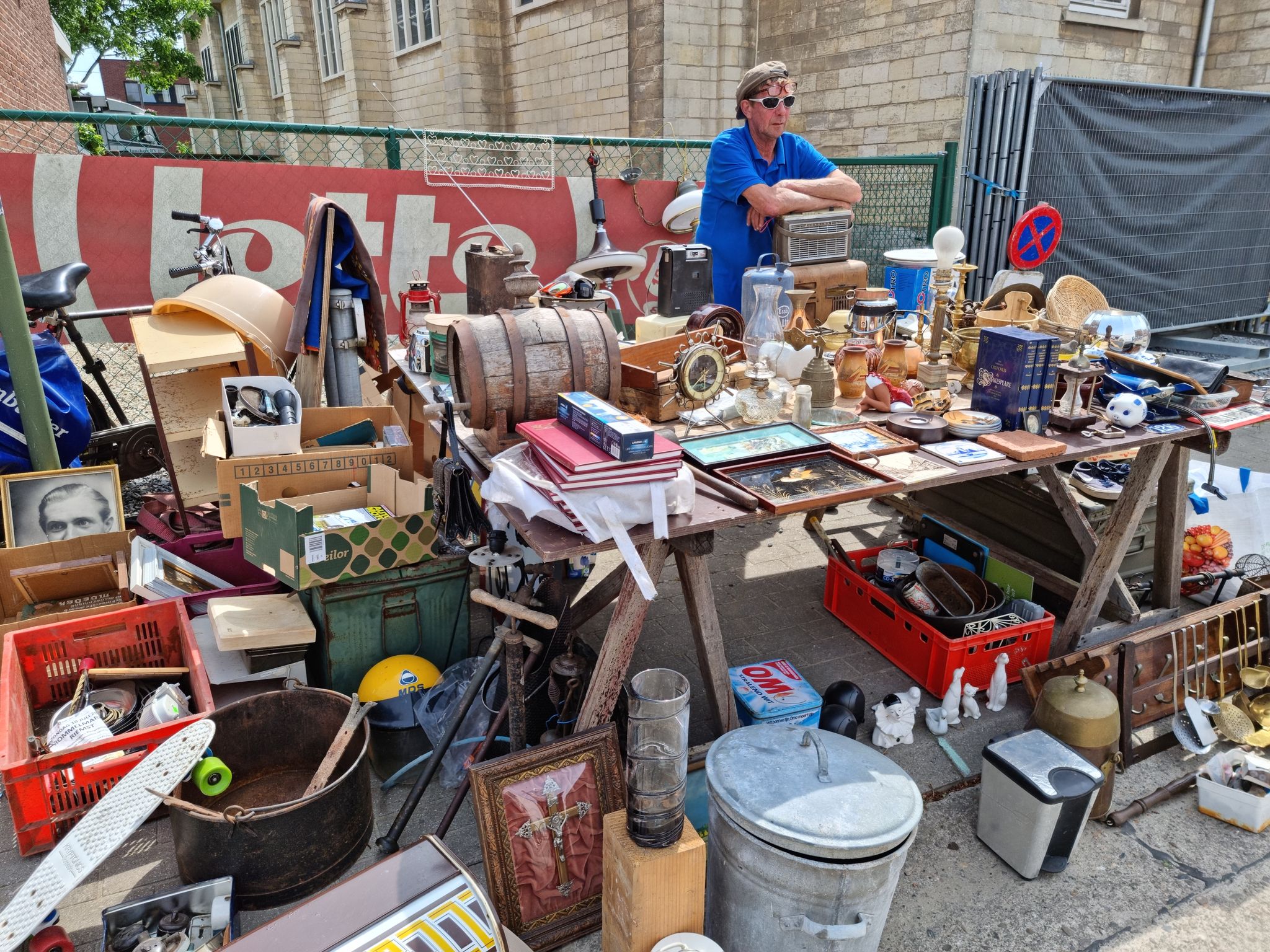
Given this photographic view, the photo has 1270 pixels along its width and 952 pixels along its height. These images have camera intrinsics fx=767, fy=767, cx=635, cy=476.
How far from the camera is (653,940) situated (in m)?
1.95

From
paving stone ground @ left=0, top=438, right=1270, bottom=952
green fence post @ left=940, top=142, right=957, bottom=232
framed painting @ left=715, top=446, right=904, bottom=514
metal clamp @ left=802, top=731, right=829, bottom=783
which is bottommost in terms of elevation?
paving stone ground @ left=0, top=438, right=1270, bottom=952

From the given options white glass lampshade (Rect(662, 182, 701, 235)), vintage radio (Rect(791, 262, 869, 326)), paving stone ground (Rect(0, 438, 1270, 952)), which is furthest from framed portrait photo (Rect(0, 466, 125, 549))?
white glass lampshade (Rect(662, 182, 701, 235))

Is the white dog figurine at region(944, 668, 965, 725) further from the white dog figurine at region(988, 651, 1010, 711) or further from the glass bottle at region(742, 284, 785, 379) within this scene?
the glass bottle at region(742, 284, 785, 379)

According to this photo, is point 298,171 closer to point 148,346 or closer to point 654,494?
point 148,346

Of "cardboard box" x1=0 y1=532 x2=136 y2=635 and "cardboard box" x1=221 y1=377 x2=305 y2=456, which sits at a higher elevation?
"cardboard box" x1=221 y1=377 x2=305 y2=456

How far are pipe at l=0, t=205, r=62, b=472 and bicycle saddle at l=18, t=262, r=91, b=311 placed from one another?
0.27 meters

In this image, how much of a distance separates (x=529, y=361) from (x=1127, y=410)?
2325 mm

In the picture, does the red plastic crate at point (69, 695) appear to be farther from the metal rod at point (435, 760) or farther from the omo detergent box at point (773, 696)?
the omo detergent box at point (773, 696)

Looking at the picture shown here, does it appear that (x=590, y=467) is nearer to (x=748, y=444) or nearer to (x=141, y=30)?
(x=748, y=444)

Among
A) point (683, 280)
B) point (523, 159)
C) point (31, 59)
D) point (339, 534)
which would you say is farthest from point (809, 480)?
point (31, 59)

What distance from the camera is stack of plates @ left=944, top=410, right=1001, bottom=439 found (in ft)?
9.36

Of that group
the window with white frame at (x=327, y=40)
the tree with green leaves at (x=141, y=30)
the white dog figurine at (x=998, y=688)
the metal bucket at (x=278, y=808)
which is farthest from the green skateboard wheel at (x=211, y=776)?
the tree with green leaves at (x=141, y=30)

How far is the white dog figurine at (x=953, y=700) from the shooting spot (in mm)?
3244

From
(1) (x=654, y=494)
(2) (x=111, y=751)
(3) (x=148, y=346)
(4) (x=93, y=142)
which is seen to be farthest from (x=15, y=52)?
(1) (x=654, y=494)
